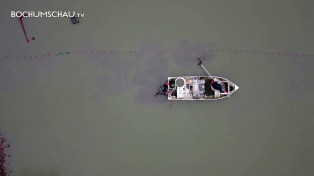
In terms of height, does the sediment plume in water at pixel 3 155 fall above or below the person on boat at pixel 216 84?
below

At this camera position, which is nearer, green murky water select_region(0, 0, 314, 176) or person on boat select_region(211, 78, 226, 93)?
person on boat select_region(211, 78, 226, 93)

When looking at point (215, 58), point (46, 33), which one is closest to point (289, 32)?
point (215, 58)

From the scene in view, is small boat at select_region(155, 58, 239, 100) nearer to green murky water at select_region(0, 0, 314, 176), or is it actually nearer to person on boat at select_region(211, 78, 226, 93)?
person on boat at select_region(211, 78, 226, 93)

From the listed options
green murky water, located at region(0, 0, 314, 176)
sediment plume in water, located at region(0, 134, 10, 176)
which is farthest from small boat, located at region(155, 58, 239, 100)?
sediment plume in water, located at region(0, 134, 10, 176)

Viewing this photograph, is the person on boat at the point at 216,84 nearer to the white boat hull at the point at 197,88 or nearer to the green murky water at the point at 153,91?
the white boat hull at the point at 197,88

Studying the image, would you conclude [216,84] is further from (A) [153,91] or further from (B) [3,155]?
(B) [3,155]

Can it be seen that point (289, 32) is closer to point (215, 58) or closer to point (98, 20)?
point (215, 58)

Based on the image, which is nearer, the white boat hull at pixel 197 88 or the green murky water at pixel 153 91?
the white boat hull at pixel 197 88

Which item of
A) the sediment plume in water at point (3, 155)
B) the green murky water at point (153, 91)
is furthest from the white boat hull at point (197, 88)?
the sediment plume in water at point (3, 155)

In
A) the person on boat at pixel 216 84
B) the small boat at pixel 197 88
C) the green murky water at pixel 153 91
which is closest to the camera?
the person on boat at pixel 216 84
